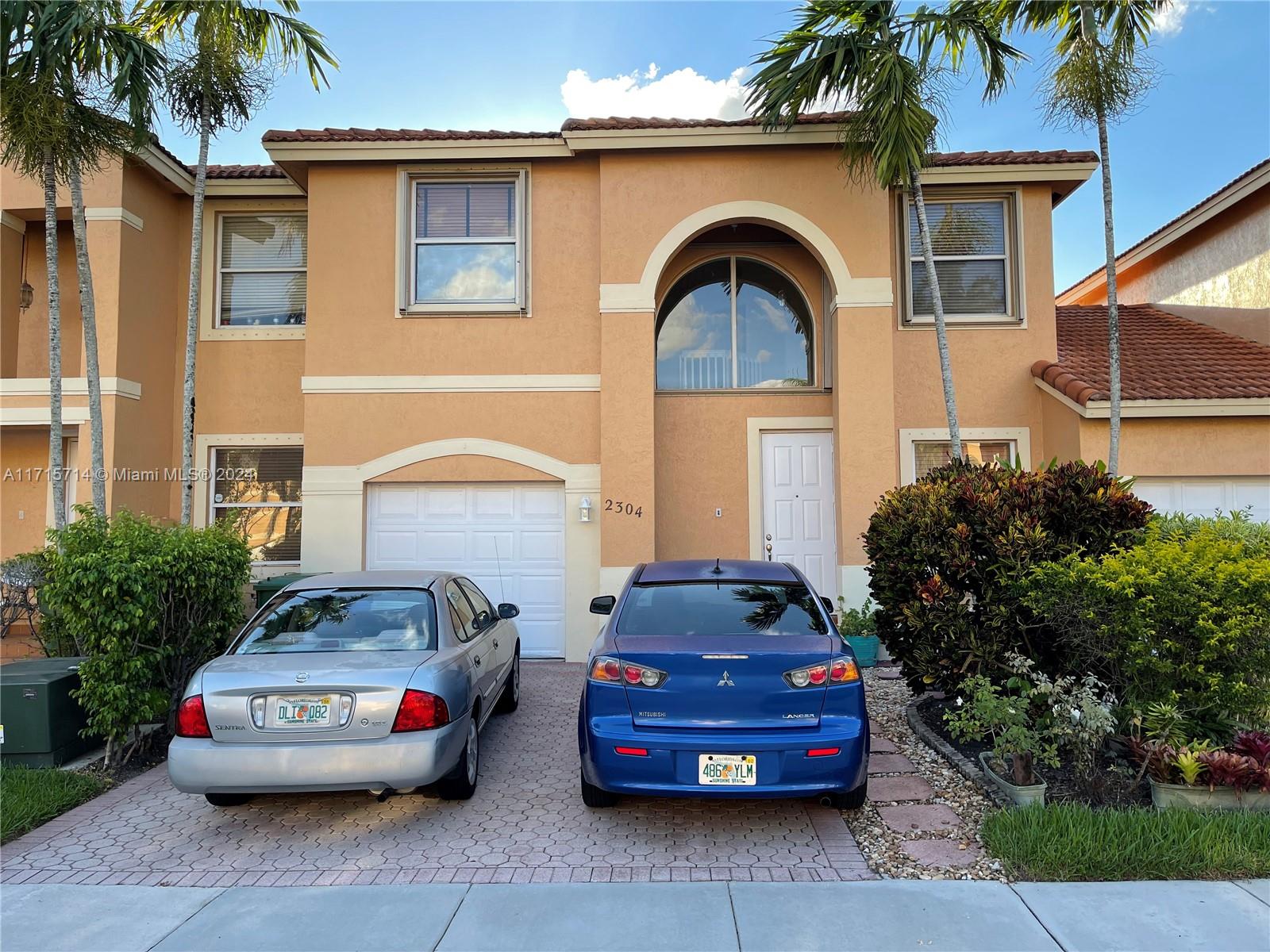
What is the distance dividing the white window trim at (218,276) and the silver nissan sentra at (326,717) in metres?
6.58

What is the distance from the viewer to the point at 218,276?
1044 cm

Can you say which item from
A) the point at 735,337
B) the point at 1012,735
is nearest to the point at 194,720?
the point at 1012,735

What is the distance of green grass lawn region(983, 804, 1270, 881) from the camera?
149 inches

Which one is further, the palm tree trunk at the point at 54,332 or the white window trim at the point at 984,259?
the white window trim at the point at 984,259

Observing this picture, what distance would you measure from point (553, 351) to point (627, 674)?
19.9 ft

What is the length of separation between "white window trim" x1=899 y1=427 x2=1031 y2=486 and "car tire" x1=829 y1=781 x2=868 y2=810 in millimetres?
6032

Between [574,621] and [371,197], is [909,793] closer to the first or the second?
[574,621]

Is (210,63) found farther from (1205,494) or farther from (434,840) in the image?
(1205,494)

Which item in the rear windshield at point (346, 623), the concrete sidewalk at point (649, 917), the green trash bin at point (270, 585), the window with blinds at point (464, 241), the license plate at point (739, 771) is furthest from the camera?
the window with blinds at point (464, 241)

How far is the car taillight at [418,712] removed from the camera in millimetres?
4262

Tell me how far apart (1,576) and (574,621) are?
6.81 meters

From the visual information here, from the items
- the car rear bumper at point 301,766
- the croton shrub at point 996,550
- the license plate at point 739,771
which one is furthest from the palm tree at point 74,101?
the croton shrub at point 996,550

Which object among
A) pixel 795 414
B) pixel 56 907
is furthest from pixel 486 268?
pixel 56 907

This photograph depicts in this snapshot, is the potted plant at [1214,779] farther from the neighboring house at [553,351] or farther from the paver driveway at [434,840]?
the neighboring house at [553,351]
